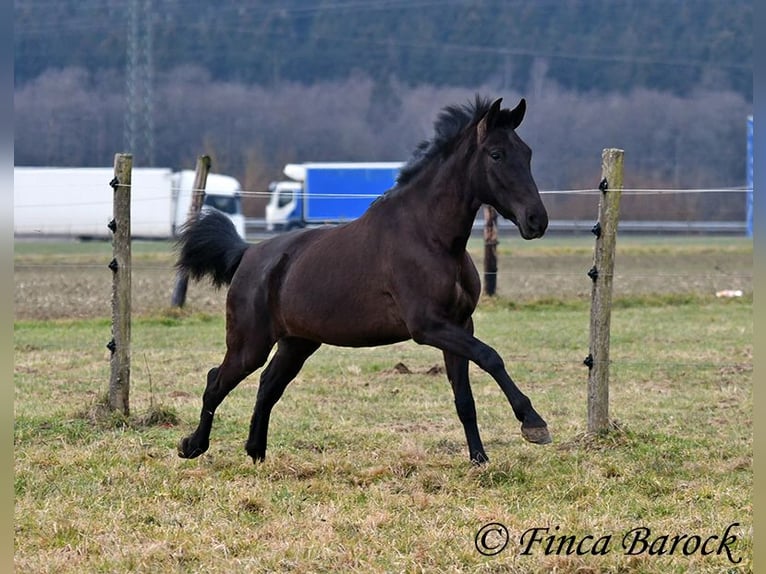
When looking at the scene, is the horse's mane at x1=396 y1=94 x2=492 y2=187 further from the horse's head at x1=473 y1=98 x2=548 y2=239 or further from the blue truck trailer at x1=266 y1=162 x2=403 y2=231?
the blue truck trailer at x1=266 y1=162 x2=403 y2=231

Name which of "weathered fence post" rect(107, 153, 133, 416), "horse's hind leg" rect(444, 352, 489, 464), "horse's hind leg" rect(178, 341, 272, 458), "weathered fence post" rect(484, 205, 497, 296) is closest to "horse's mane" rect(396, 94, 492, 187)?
"horse's hind leg" rect(444, 352, 489, 464)

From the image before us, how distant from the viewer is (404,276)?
22.2 ft

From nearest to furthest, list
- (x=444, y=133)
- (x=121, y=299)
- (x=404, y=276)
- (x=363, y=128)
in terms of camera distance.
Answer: (x=404, y=276) → (x=444, y=133) → (x=121, y=299) → (x=363, y=128)

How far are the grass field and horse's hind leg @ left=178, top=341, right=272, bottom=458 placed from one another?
0.12 m

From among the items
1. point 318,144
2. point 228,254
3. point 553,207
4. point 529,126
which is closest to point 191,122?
point 318,144

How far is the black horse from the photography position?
21.6ft

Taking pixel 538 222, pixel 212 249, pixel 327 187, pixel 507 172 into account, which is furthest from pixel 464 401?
pixel 327 187

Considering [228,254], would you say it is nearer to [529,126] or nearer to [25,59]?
[529,126]

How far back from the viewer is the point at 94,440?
7.85 m

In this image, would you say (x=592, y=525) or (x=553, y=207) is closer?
(x=592, y=525)

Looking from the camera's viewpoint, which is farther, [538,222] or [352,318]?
[352,318]

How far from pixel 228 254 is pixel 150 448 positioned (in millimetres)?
1489

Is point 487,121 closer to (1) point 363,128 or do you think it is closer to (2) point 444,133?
(2) point 444,133

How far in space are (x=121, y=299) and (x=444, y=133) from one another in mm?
3204
